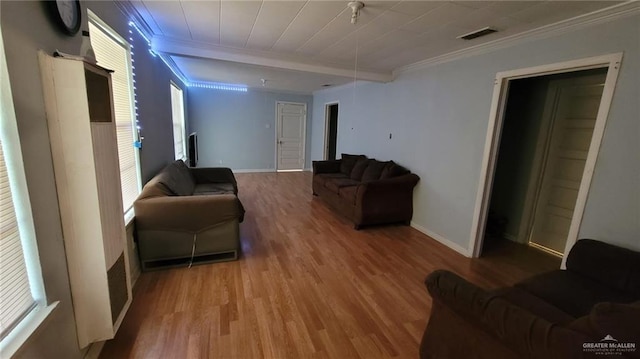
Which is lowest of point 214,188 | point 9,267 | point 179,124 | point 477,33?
point 214,188

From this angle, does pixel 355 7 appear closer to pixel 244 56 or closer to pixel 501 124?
pixel 244 56

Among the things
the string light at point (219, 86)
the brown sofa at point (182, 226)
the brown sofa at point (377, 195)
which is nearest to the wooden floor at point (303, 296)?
the brown sofa at point (182, 226)

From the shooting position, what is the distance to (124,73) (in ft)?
7.55

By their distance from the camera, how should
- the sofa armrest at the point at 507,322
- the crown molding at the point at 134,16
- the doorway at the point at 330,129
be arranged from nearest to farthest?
the sofa armrest at the point at 507,322, the crown molding at the point at 134,16, the doorway at the point at 330,129

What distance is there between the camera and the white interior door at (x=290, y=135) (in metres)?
7.43

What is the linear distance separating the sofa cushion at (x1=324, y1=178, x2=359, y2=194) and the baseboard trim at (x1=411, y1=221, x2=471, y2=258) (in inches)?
44.1

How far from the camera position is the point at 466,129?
2982 mm

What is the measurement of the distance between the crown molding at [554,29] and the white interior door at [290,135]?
15.5 ft

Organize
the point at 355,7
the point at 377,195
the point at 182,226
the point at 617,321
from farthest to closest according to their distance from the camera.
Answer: the point at 377,195 < the point at 182,226 < the point at 355,7 < the point at 617,321

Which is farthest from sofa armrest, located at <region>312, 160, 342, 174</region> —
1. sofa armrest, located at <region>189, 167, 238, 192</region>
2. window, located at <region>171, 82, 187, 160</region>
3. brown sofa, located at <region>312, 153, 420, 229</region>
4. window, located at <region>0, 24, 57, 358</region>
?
window, located at <region>0, 24, 57, 358</region>

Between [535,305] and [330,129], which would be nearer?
[535,305]

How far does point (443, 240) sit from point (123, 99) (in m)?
3.71

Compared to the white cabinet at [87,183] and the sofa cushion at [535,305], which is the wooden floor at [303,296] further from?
the sofa cushion at [535,305]

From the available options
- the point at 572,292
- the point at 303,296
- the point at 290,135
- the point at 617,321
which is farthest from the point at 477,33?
the point at 290,135
